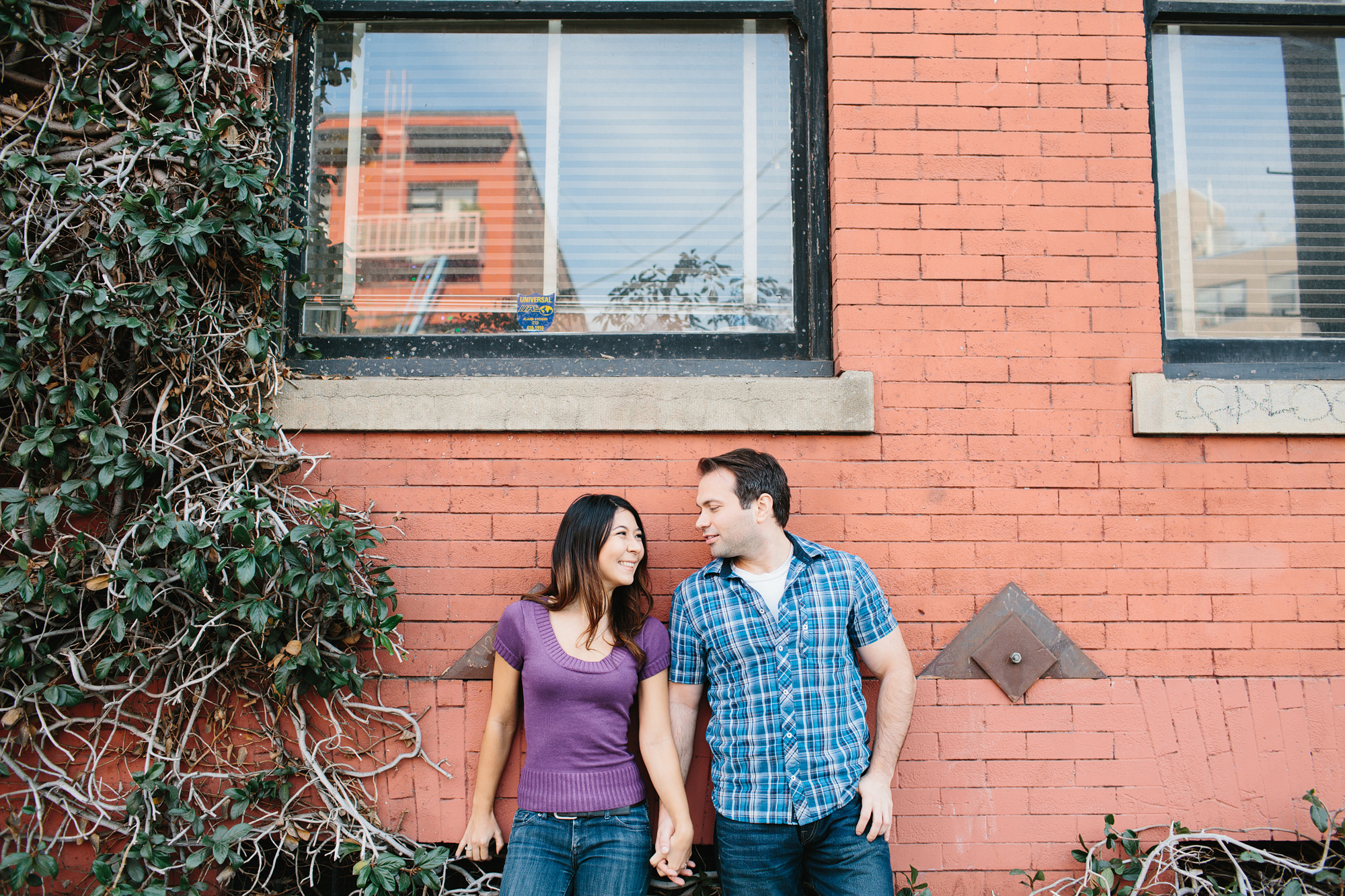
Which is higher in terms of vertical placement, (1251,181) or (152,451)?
(1251,181)

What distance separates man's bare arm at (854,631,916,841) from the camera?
8.07 ft

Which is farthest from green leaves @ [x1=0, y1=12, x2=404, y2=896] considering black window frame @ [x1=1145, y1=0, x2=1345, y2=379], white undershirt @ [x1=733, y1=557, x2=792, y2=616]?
black window frame @ [x1=1145, y1=0, x2=1345, y2=379]

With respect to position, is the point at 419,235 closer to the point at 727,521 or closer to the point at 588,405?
the point at 588,405

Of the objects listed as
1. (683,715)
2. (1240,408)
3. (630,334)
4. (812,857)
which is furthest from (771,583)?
(1240,408)

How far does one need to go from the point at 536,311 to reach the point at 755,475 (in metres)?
1.31

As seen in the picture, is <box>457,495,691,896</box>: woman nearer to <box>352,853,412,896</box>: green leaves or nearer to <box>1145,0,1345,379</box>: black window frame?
<box>352,853,412,896</box>: green leaves

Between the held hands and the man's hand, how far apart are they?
0.55 meters

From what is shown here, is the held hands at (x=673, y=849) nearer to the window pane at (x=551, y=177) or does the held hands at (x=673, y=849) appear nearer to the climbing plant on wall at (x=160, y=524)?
the climbing plant on wall at (x=160, y=524)

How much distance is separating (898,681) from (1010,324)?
4.80 ft

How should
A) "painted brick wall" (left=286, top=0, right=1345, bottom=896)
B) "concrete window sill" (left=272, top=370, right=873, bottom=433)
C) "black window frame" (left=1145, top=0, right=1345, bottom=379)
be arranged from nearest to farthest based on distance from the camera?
1. "painted brick wall" (left=286, top=0, right=1345, bottom=896)
2. "concrete window sill" (left=272, top=370, right=873, bottom=433)
3. "black window frame" (left=1145, top=0, right=1345, bottom=379)

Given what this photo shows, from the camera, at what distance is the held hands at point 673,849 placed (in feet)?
8.37

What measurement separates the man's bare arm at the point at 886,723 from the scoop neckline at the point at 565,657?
860 millimetres

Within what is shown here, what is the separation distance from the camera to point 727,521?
8.50ft

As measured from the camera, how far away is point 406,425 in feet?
9.87
